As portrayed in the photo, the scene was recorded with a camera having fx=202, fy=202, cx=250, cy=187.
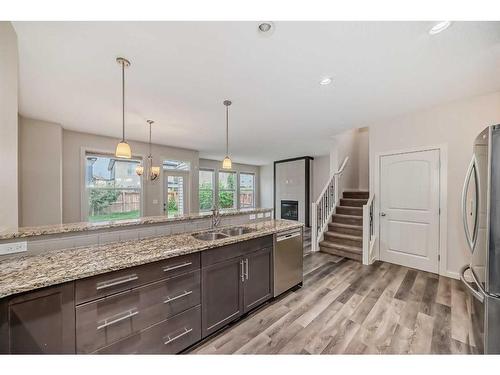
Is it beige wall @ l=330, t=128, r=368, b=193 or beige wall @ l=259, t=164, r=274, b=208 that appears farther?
beige wall @ l=259, t=164, r=274, b=208

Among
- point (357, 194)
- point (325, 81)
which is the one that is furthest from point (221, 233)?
point (357, 194)

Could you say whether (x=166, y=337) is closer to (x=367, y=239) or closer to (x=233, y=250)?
(x=233, y=250)

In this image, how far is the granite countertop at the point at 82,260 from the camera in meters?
1.08

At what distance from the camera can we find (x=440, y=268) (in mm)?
3092

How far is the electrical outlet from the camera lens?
4.52 feet

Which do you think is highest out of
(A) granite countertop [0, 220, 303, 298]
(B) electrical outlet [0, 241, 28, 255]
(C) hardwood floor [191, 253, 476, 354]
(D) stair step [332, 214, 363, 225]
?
(B) electrical outlet [0, 241, 28, 255]

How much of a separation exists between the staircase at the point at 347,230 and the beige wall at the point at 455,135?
4.19 ft

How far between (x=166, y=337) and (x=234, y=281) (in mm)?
685

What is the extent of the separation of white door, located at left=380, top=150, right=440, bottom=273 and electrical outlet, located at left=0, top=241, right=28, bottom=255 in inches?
181

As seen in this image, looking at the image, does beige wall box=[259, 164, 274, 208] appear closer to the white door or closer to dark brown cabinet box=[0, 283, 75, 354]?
the white door

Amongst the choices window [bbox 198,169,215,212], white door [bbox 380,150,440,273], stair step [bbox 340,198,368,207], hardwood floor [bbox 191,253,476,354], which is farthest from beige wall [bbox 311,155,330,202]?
hardwood floor [bbox 191,253,476,354]

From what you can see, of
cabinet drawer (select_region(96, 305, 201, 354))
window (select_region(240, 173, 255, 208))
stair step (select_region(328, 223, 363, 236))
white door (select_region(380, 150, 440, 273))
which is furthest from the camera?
window (select_region(240, 173, 255, 208))

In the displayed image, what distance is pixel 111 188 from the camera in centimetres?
500
